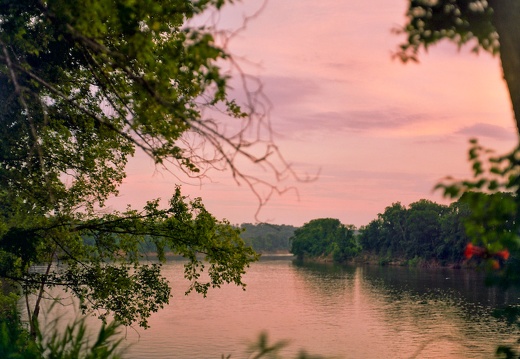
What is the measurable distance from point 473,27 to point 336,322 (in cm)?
4651

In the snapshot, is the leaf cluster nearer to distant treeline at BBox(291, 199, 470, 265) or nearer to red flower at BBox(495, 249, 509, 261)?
red flower at BBox(495, 249, 509, 261)

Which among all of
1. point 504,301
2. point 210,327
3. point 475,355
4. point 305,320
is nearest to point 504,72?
point 475,355

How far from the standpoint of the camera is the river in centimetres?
4091

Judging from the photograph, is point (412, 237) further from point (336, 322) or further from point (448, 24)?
point (448, 24)

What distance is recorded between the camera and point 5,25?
1071 cm

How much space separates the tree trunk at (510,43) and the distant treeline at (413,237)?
A: 12290cm

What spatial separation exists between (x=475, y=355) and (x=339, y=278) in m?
66.1

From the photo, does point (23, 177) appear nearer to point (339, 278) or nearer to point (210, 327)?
point (210, 327)

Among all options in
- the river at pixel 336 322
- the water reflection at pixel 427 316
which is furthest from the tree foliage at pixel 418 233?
the river at pixel 336 322

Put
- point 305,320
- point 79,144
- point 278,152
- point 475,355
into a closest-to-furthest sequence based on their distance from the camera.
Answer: point 278,152 < point 79,144 < point 475,355 < point 305,320

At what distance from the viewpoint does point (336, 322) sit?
177 ft

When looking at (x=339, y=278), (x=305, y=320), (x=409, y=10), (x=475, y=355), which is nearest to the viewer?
(x=409, y=10)

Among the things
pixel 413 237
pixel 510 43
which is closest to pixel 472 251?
pixel 510 43

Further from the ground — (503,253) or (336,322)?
(503,253)
